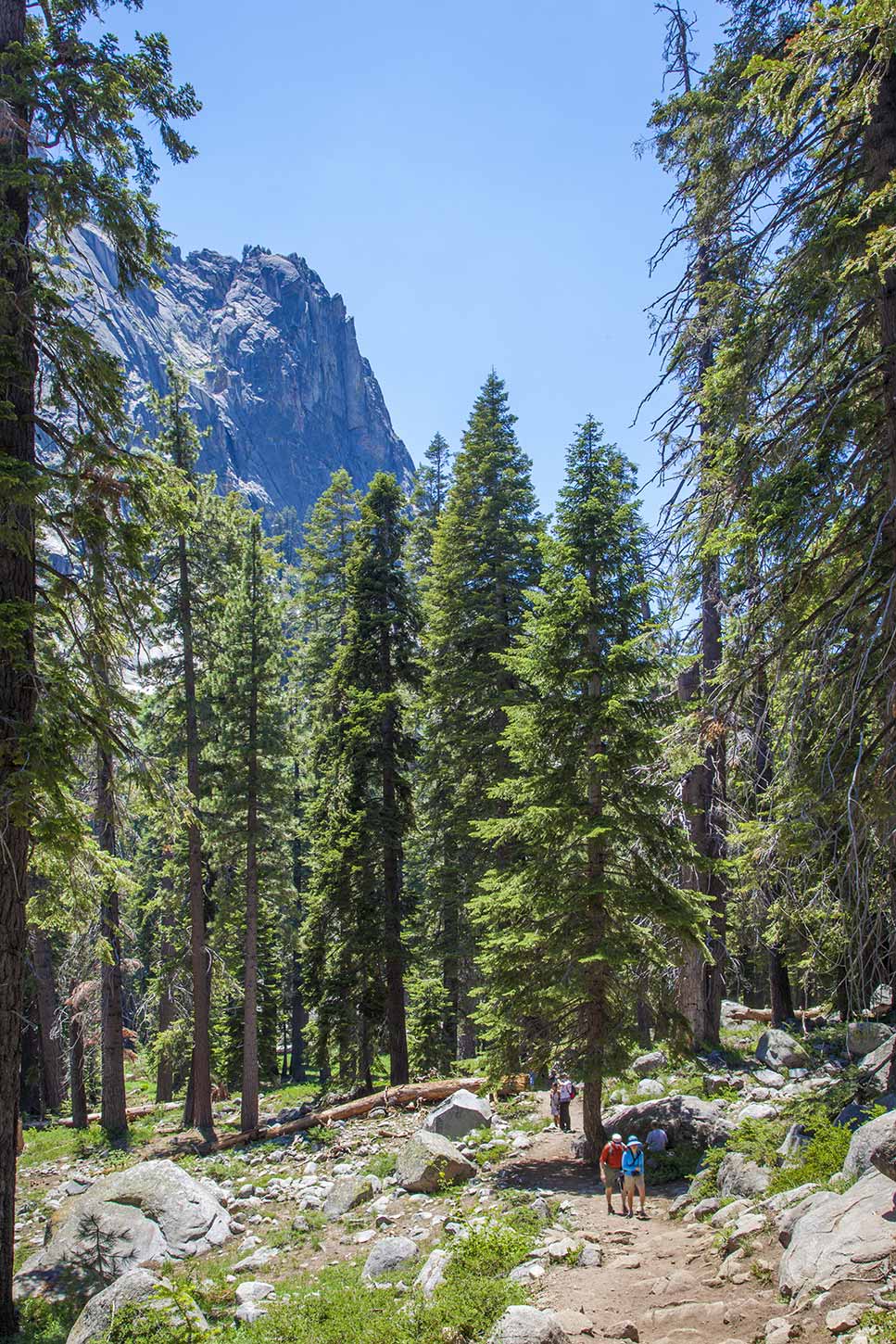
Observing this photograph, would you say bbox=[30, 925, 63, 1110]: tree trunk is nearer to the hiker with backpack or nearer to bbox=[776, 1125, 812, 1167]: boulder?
the hiker with backpack

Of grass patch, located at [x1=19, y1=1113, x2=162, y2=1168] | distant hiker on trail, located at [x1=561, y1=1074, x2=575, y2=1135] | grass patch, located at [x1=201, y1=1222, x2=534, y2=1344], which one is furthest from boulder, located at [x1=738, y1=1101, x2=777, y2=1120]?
grass patch, located at [x1=19, y1=1113, x2=162, y2=1168]

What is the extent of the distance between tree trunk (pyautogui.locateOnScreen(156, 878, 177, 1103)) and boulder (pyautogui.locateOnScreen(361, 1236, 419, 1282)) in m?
13.1

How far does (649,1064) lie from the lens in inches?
647

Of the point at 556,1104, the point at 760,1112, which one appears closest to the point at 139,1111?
the point at 556,1104

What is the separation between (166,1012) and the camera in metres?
26.5

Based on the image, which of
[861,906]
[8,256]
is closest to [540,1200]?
Answer: [861,906]

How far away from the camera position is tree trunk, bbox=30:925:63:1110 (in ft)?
78.9

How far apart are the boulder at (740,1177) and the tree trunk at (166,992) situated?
15.8 meters

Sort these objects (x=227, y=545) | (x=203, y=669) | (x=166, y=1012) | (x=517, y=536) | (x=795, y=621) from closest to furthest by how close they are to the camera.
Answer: (x=795, y=621)
(x=517, y=536)
(x=203, y=669)
(x=227, y=545)
(x=166, y=1012)

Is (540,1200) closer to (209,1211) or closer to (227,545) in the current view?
(209,1211)

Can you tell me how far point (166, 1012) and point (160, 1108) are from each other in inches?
132

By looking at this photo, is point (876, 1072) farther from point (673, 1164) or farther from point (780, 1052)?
point (780, 1052)

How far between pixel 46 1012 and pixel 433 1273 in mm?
20516

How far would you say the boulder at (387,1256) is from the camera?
31.8 ft
